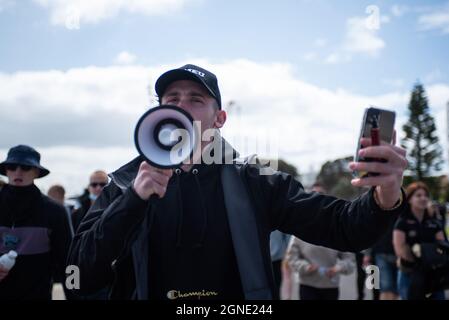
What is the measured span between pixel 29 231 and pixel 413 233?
504cm

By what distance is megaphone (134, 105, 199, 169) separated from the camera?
1.89 metres

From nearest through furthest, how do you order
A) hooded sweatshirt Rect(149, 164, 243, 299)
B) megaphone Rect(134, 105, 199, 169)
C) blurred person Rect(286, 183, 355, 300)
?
megaphone Rect(134, 105, 199, 169) < hooded sweatshirt Rect(149, 164, 243, 299) < blurred person Rect(286, 183, 355, 300)

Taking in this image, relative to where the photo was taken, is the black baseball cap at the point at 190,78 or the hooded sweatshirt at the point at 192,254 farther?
the black baseball cap at the point at 190,78

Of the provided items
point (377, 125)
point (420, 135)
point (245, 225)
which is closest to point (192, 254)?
point (245, 225)

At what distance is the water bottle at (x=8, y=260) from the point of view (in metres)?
3.94

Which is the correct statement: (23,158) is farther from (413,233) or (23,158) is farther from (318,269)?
(413,233)

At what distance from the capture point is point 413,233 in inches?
259

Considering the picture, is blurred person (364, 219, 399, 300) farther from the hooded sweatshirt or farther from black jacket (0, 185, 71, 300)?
the hooded sweatshirt

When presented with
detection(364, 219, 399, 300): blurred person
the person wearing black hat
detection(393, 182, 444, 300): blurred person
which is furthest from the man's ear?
detection(364, 219, 399, 300): blurred person

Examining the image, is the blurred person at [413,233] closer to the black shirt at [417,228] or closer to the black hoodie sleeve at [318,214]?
the black shirt at [417,228]

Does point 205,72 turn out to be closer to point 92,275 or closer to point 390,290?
point 92,275

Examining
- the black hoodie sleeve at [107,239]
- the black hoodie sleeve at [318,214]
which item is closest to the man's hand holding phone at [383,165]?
the black hoodie sleeve at [318,214]

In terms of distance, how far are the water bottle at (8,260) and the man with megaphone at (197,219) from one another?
206 centimetres

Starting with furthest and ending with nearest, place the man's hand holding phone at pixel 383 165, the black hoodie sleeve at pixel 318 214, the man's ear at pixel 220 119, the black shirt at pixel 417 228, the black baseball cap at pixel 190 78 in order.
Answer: the black shirt at pixel 417 228 < the man's ear at pixel 220 119 < the black baseball cap at pixel 190 78 < the black hoodie sleeve at pixel 318 214 < the man's hand holding phone at pixel 383 165
